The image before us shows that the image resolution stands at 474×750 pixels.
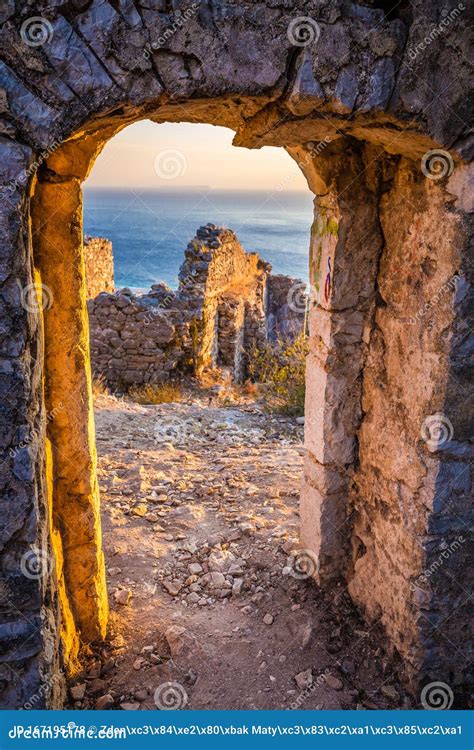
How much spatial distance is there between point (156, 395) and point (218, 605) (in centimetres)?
439

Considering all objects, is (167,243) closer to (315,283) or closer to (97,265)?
(97,265)

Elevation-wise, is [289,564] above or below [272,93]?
below

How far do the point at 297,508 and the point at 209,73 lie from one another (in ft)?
10.0

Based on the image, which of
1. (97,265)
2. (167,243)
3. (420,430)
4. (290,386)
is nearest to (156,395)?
(290,386)

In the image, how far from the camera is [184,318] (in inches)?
349

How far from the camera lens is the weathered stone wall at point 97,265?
11.2 meters

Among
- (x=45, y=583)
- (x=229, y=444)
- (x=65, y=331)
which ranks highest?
(x=65, y=331)

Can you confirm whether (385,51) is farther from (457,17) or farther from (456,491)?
(456,491)

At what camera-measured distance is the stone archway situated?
1852 millimetres

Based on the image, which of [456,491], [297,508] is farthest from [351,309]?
[297,508]

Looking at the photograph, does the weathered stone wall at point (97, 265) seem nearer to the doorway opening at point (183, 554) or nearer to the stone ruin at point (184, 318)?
the stone ruin at point (184, 318)

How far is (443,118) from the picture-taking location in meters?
2.12

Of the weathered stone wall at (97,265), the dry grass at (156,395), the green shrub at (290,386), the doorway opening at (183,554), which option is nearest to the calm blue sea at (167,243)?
the weathered stone wall at (97,265)

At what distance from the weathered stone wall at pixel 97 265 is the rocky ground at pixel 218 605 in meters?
6.86
